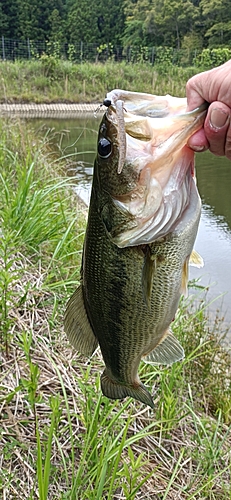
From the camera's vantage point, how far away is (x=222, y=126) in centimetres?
132

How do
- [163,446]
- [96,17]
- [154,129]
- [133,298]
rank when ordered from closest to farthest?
[154,129] < [133,298] < [163,446] < [96,17]

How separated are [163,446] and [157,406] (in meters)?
0.21

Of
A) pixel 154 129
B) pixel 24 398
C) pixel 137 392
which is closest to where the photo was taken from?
pixel 154 129

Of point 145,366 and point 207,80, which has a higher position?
point 207,80

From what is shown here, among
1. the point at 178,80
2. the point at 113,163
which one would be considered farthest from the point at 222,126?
the point at 178,80

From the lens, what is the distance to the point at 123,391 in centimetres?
166

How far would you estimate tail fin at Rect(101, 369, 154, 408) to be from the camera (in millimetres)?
1640

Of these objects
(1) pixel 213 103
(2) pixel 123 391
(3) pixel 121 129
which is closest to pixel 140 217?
(3) pixel 121 129

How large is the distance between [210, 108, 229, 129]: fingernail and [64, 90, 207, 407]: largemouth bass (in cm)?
4

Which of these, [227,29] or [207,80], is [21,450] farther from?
[227,29]

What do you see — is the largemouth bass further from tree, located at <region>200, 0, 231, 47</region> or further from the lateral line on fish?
tree, located at <region>200, 0, 231, 47</region>

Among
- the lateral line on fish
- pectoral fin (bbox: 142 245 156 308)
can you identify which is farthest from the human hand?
pectoral fin (bbox: 142 245 156 308)

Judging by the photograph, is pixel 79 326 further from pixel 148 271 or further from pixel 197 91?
pixel 197 91

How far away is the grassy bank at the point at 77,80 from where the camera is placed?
20.9 meters
